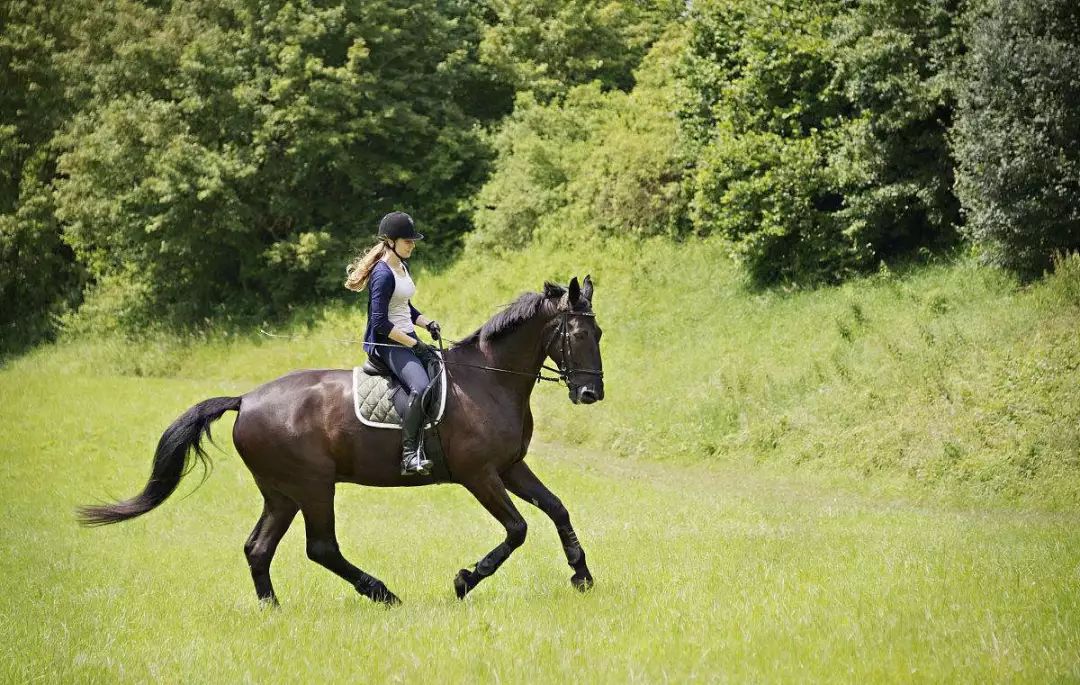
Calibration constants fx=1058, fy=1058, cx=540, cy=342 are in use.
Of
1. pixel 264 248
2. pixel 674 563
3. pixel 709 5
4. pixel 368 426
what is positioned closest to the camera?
pixel 368 426

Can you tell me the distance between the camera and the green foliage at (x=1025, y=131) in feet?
60.3

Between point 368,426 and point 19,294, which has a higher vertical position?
point 368,426

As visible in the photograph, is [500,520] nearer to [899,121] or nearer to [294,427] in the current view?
[294,427]

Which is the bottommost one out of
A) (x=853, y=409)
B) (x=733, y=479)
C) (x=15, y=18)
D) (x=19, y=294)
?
(x=19, y=294)

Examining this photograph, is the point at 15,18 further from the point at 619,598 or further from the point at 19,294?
the point at 619,598

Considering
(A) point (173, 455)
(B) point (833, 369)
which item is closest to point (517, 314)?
(A) point (173, 455)

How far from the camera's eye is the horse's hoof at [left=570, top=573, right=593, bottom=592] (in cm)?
966

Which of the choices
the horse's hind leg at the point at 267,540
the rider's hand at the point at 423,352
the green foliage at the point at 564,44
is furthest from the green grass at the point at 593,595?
the green foliage at the point at 564,44

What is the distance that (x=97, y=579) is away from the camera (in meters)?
12.0

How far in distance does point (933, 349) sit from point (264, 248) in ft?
93.1

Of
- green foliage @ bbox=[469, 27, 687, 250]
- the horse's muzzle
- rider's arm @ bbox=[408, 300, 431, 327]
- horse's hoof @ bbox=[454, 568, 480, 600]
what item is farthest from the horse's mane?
green foliage @ bbox=[469, 27, 687, 250]

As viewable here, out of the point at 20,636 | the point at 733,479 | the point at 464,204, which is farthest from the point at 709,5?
the point at 20,636

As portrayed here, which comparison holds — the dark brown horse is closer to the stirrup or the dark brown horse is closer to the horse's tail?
the horse's tail

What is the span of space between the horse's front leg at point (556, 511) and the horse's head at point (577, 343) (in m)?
0.92
